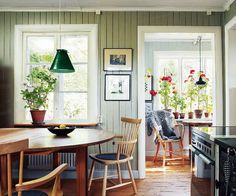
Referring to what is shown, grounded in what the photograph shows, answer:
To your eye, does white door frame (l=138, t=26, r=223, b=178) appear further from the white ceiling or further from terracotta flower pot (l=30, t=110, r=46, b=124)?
terracotta flower pot (l=30, t=110, r=46, b=124)

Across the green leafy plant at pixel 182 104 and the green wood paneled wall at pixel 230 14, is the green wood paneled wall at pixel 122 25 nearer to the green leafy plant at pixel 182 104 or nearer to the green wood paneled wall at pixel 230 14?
the green wood paneled wall at pixel 230 14

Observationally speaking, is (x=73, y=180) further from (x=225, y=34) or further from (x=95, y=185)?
(x=225, y=34)

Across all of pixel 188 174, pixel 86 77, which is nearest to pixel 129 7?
pixel 86 77

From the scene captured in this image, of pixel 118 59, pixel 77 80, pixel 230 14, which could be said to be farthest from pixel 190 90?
pixel 77 80

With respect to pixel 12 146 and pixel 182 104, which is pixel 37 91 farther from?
pixel 182 104

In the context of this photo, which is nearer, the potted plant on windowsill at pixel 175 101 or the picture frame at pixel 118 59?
the picture frame at pixel 118 59

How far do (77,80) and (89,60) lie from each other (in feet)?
1.18

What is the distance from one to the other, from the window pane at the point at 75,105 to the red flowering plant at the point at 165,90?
6.70 feet

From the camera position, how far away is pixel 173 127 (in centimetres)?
493

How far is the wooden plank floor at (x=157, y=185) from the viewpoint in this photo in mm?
3160

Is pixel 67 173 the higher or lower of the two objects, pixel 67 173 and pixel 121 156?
the lower

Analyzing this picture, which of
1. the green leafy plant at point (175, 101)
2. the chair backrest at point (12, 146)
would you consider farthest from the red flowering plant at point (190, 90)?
the chair backrest at point (12, 146)

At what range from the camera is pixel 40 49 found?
392 cm

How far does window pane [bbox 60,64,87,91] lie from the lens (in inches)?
152
